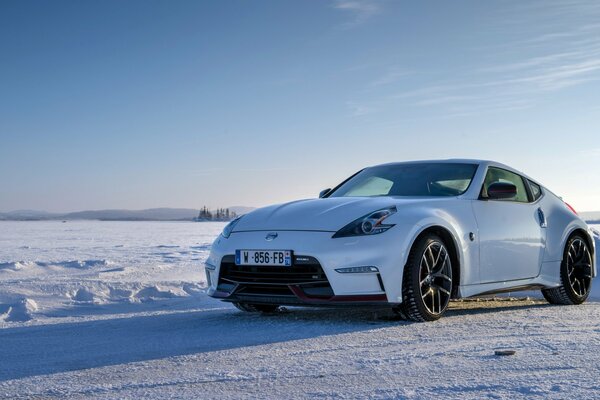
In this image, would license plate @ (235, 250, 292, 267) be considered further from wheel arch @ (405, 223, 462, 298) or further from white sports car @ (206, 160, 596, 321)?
wheel arch @ (405, 223, 462, 298)

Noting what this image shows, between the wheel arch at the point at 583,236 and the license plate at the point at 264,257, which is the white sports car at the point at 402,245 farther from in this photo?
the wheel arch at the point at 583,236

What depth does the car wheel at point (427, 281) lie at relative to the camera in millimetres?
5382

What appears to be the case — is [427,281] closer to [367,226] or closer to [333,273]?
[367,226]

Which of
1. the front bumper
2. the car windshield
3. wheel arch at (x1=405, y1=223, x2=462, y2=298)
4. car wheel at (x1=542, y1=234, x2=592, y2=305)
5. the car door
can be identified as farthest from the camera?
car wheel at (x1=542, y1=234, x2=592, y2=305)

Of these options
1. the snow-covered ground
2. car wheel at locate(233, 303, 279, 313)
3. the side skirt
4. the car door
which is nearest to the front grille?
the snow-covered ground

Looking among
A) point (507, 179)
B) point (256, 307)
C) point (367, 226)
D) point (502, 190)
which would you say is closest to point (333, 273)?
point (367, 226)

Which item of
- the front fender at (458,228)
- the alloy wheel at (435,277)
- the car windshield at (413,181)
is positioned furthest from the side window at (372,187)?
the alloy wheel at (435,277)

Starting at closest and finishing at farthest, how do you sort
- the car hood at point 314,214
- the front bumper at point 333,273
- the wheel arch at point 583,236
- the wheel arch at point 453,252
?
1. the front bumper at point 333,273
2. the car hood at point 314,214
3. the wheel arch at point 453,252
4. the wheel arch at point 583,236

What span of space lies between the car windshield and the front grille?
1551 millimetres

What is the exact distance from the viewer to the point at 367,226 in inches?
212

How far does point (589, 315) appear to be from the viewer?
20.1 ft

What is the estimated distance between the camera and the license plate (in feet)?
17.7

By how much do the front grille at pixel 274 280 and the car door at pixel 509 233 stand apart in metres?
1.64

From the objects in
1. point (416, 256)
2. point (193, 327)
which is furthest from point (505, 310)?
point (193, 327)
